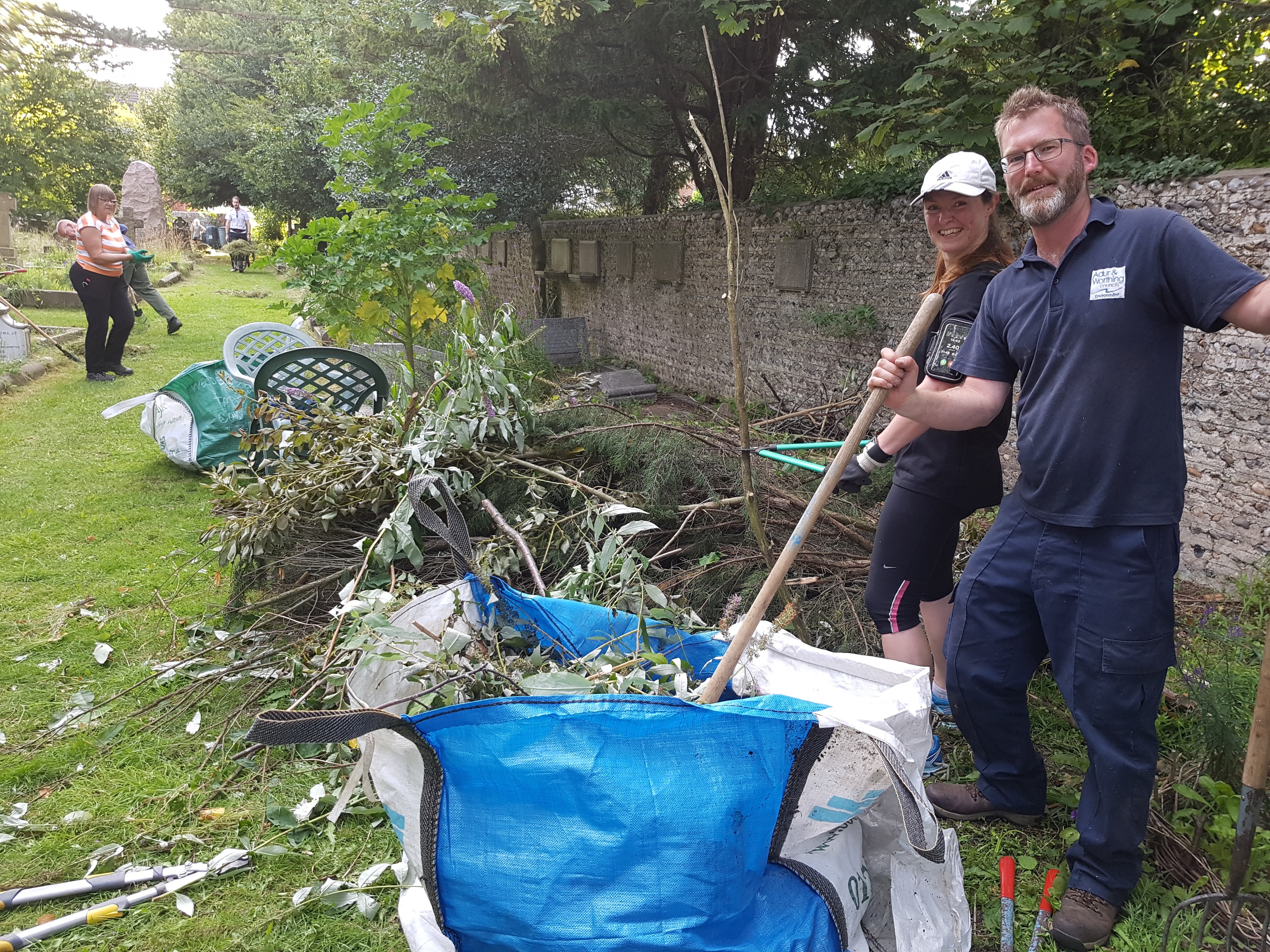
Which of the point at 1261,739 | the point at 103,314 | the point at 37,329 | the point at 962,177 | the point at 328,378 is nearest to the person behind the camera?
the point at 1261,739

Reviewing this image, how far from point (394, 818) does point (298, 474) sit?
2202 mm

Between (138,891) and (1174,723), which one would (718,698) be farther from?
(1174,723)

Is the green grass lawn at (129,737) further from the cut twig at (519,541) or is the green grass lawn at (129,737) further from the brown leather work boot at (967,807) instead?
the brown leather work boot at (967,807)

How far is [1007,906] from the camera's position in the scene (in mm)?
1821

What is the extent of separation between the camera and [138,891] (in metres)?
2.10

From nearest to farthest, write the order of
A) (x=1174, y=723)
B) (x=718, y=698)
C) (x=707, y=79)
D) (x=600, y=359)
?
(x=718, y=698) → (x=1174, y=723) → (x=707, y=79) → (x=600, y=359)

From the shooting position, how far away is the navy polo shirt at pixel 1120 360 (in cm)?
173

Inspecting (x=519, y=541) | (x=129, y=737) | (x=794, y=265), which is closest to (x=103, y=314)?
(x=794, y=265)

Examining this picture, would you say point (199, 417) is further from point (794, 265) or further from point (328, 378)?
point (794, 265)

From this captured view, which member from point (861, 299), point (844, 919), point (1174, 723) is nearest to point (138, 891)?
point (844, 919)

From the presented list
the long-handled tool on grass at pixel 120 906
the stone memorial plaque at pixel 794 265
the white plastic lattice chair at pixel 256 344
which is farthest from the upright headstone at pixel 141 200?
the long-handled tool on grass at pixel 120 906

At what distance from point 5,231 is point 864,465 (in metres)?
16.5

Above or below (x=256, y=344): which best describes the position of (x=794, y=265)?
above

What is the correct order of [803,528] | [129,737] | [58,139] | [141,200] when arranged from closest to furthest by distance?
[803,528], [129,737], [58,139], [141,200]
